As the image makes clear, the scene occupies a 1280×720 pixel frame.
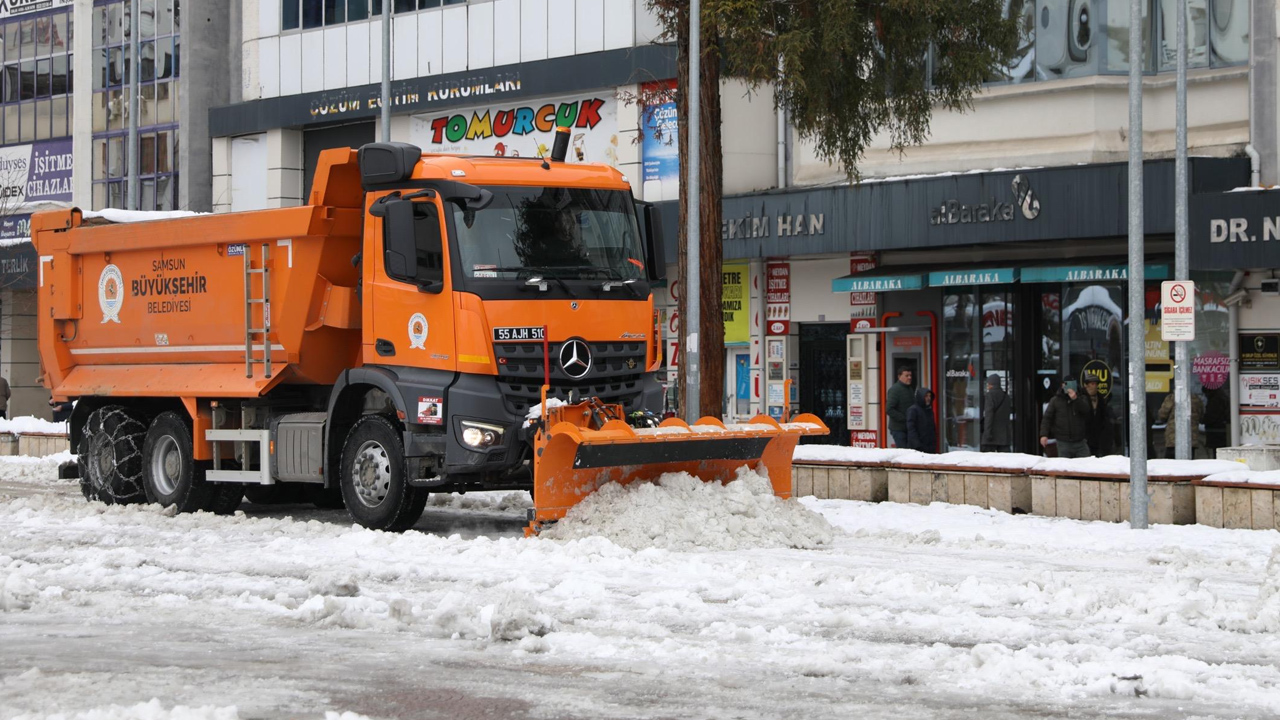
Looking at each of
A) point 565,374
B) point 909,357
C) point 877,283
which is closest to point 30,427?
point 877,283

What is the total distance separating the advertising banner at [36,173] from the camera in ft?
142

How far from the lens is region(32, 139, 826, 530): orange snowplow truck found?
45.4 feet

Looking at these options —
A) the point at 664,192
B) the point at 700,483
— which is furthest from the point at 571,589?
the point at 664,192

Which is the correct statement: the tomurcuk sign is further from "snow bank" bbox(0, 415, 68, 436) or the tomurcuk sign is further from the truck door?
"snow bank" bbox(0, 415, 68, 436)

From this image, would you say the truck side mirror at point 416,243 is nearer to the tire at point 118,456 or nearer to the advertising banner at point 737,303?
the tire at point 118,456

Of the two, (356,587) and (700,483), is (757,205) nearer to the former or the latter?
(700,483)

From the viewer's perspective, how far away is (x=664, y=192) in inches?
1192

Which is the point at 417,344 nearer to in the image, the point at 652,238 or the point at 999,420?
the point at 652,238

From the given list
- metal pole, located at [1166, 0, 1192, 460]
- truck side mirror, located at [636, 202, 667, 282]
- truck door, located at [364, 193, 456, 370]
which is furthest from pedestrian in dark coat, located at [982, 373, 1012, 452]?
truck door, located at [364, 193, 456, 370]

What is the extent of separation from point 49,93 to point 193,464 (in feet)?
101

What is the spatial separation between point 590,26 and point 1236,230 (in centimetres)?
1391

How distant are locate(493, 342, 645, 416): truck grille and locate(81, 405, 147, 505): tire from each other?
5369 millimetres

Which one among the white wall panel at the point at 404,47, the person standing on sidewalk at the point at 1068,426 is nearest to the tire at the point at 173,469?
the person standing on sidewalk at the point at 1068,426

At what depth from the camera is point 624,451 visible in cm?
1329
